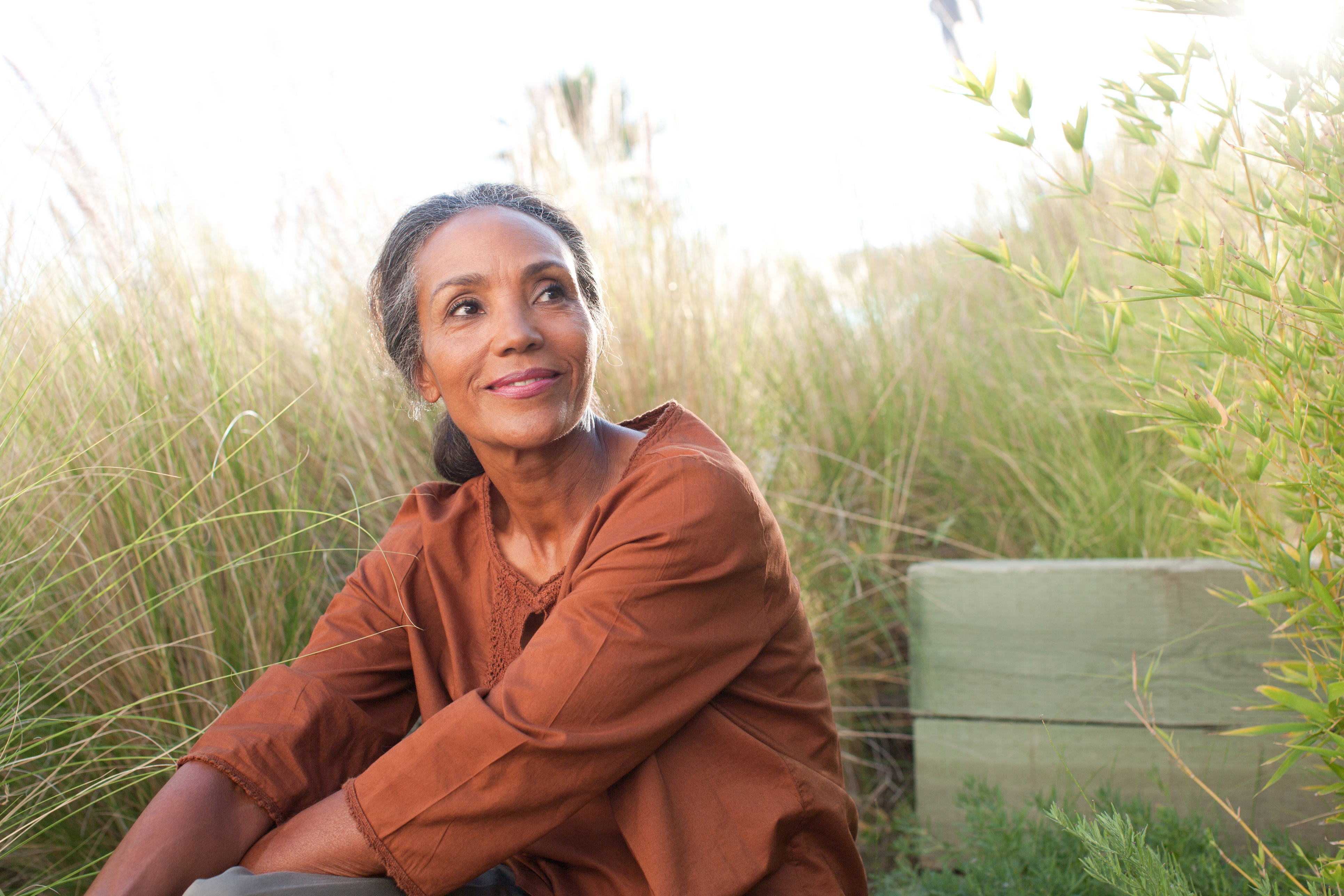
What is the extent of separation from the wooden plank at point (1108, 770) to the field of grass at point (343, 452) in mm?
180

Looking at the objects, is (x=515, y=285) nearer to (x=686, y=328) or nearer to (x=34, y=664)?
(x=34, y=664)

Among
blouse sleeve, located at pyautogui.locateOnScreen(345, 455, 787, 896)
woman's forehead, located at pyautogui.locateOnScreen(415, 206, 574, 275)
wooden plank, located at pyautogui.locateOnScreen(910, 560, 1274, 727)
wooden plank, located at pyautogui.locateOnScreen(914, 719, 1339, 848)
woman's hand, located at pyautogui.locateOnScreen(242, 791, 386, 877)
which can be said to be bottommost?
wooden plank, located at pyautogui.locateOnScreen(914, 719, 1339, 848)

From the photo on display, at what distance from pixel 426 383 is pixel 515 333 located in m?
0.36

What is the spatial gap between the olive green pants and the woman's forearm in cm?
4

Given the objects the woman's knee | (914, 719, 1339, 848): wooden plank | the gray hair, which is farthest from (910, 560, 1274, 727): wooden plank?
the woman's knee

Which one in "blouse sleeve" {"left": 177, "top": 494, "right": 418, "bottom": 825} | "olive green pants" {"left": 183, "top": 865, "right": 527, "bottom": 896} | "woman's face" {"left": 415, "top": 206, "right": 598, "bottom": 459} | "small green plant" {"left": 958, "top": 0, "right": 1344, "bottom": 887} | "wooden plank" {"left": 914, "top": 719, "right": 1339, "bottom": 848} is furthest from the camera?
"wooden plank" {"left": 914, "top": 719, "right": 1339, "bottom": 848}

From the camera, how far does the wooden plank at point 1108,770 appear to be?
2.21m

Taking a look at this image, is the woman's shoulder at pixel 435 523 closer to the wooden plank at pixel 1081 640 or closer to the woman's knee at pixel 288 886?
the woman's knee at pixel 288 886

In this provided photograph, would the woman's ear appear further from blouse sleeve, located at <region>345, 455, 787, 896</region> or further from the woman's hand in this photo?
the woman's hand

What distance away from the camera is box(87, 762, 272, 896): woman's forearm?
1.41m

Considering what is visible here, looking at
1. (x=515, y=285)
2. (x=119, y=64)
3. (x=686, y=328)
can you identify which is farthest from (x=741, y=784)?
(x=119, y=64)

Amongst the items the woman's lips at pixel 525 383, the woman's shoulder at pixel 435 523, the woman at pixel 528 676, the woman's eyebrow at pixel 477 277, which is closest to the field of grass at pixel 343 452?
the woman's shoulder at pixel 435 523

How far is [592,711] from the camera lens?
1.35 m

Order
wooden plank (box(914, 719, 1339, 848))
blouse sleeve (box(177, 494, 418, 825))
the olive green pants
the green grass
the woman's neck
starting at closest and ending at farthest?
the olive green pants
blouse sleeve (box(177, 494, 418, 825))
the woman's neck
the green grass
wooden plank (box(914, 719, 1339, 848))
